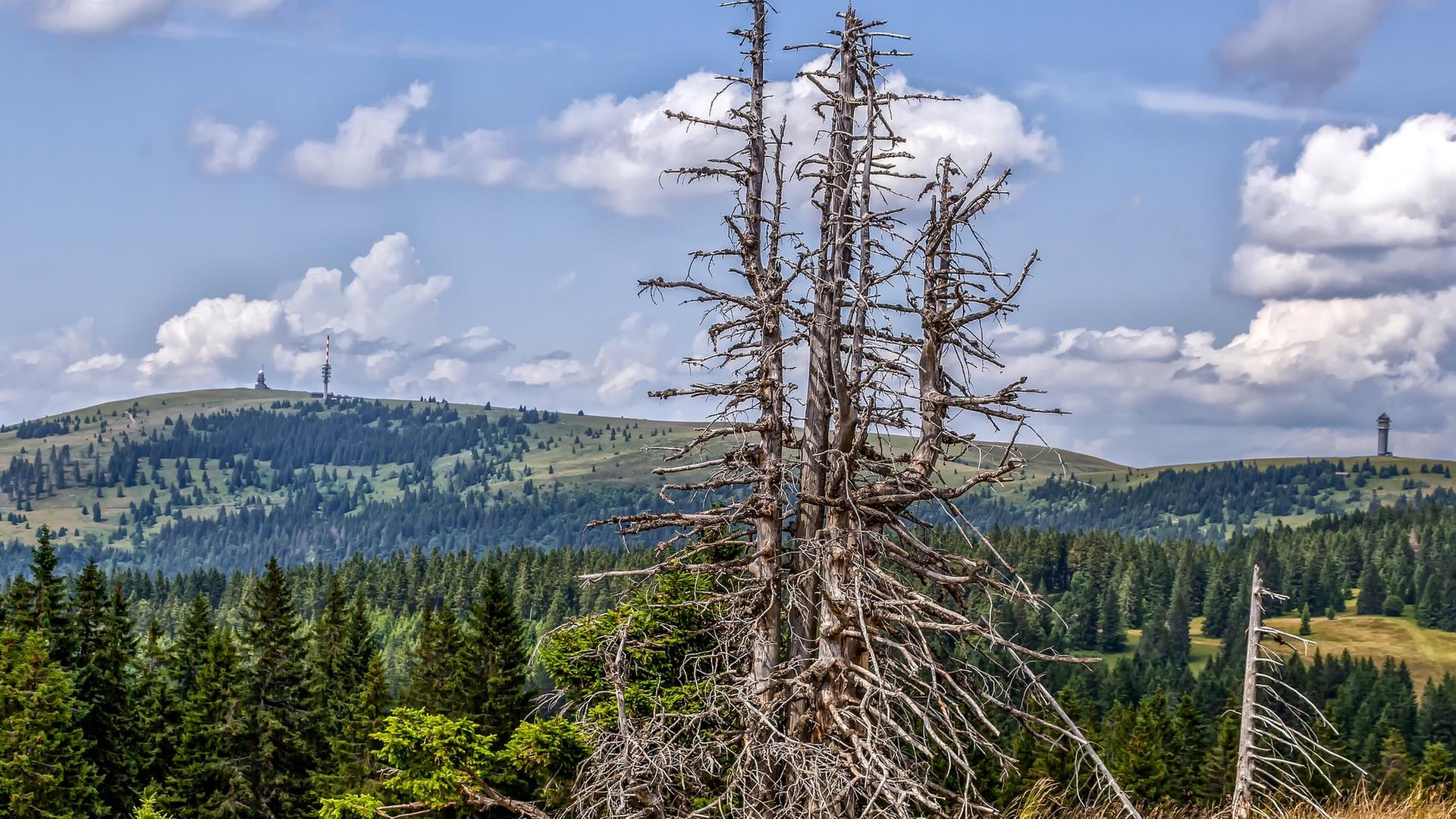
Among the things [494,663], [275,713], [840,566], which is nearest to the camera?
[840,566]

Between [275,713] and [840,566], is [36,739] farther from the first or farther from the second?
[840,566]

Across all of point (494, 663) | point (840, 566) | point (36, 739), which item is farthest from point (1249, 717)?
point (36, 739)

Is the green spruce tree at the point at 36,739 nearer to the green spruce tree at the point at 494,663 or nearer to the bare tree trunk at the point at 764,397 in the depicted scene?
the green spruce tree at the point at 494,663

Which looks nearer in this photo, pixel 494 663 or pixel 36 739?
pixel 36 739

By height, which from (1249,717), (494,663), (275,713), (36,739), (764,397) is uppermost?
(764,397)

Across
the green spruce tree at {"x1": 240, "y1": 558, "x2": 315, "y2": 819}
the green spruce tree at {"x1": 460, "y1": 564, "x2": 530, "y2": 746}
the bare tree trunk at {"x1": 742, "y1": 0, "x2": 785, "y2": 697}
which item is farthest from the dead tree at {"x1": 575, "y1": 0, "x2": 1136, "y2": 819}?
the green spruce tree at {"x1": 240, "y1": 558, "x2": 315, "y2": 819}

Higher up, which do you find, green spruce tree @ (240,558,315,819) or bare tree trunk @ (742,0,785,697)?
bare tree trunk @ (742,0,785,697)

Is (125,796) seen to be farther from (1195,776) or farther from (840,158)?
(1195,776)

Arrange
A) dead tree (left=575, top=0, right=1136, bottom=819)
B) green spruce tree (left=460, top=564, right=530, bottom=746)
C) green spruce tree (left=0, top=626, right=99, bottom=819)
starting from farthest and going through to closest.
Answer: green spruce tree (left=460, top=564, right=530, bottom=746), green spruce tree (left=0, top=626, right=99, bottom=819), dead tree (left=575, top=0, right=1136, bottom=819)

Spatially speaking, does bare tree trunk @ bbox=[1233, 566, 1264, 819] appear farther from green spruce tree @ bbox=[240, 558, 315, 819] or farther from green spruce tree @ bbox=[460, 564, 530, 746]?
green spruce tree @ bbox=[240, 558, 315, 819]

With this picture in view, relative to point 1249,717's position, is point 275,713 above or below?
below

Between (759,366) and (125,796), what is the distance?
51125 millimetres


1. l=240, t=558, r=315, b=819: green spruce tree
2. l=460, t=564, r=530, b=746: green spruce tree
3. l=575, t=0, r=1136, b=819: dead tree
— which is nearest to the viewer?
l=575, t=0, r=1136, b=819: dead tree

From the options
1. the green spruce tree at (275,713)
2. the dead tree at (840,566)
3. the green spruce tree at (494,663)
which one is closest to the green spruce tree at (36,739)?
the green spruce tree at (275,713)
